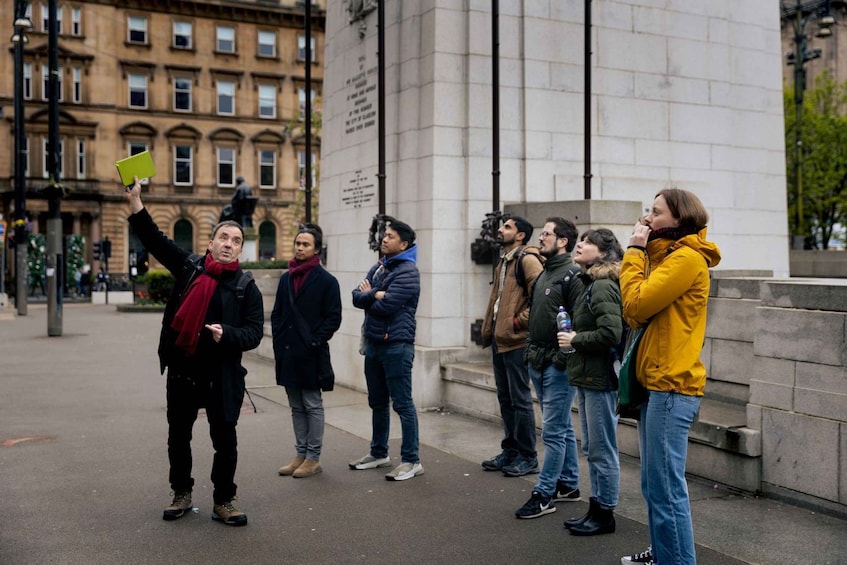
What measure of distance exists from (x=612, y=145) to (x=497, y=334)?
4.62 meters

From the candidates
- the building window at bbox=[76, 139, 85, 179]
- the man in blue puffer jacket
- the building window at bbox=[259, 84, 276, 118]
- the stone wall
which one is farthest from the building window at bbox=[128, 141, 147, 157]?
the stone wall

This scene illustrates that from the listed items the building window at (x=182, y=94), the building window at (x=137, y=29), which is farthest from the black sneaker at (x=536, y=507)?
the building window at (x=137, y=29)

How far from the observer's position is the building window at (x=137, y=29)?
169 feet

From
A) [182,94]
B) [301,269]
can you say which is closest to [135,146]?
[182,94]

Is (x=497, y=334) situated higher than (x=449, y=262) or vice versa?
(x=449, y=262)

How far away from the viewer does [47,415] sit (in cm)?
938

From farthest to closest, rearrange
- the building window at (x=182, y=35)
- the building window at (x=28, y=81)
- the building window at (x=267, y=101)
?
the building window at (x=267, y=101), the building window at (x=182, y=35), the building window at (x=28, y=81)

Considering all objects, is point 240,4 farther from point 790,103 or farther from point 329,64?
point 329,64

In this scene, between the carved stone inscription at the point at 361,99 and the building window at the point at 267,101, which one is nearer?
the carved stone inscription at the point at 361,99

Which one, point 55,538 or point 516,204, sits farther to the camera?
point 516,204

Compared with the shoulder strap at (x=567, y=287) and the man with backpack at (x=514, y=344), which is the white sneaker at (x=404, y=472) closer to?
the man with backpack at (x=514, y=344)

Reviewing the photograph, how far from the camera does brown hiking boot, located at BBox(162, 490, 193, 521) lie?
5.53 metres

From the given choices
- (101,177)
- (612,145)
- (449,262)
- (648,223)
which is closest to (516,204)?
(449,262)

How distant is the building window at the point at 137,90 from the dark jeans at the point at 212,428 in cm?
5046
